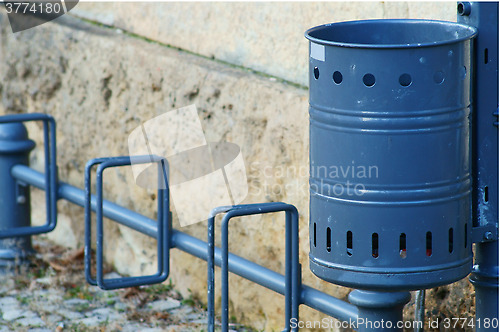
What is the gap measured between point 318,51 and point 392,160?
0.39m

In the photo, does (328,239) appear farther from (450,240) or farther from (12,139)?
(12,139)

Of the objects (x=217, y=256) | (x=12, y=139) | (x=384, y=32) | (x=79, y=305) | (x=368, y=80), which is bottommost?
(x=79, y=305)

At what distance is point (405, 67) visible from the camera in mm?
2035

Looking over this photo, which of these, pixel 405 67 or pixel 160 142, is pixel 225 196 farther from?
pixel 405 67

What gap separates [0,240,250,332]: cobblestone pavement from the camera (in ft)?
12.5

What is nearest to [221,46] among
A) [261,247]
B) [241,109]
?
[241,109]

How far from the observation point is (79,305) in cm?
408

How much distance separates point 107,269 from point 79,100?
42.5 inches

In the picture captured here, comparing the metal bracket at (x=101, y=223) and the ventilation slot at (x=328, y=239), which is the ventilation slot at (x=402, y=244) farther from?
the metal bracket at (x=101, y=223)

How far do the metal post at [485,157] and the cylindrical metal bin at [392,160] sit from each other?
0.07 metres

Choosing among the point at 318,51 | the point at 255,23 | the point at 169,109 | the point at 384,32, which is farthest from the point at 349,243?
the point at 169,109

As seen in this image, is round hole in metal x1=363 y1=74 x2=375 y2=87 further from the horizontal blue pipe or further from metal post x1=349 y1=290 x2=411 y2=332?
the horizontal blue pipe

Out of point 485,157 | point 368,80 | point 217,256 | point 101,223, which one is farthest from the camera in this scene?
point 101,223

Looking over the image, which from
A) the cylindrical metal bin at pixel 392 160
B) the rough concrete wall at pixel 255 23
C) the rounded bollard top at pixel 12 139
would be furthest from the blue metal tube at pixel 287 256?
the rounded bollard top at pixel 12 139
